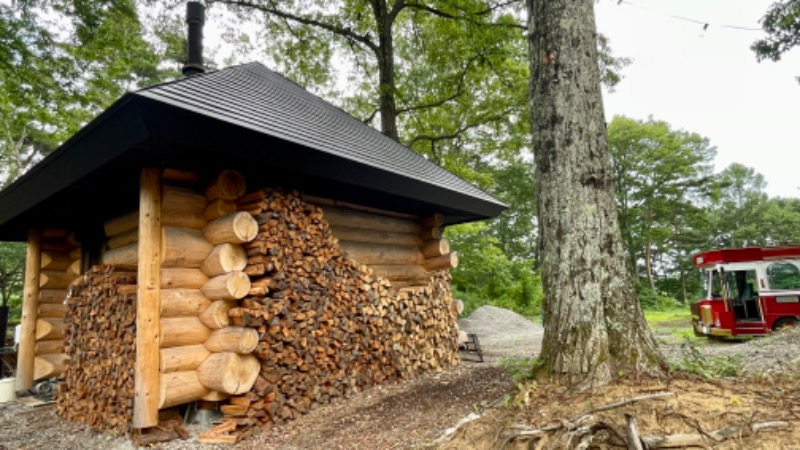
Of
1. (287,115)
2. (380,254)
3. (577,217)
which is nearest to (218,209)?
(287,115)

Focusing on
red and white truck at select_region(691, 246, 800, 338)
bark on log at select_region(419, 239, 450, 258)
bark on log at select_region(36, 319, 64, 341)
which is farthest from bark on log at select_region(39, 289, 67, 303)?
red and white truck at select_region(691, 246, 800, 338)

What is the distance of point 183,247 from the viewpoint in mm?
4156

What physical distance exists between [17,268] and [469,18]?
18664 mm

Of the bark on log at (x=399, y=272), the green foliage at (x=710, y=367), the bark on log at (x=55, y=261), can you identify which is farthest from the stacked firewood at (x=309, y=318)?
the bark on log at (x=55, y=261)

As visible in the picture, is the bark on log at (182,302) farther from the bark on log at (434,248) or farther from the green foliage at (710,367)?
the green foliage at (710,367)

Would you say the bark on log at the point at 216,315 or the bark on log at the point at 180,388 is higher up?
the bark on log at the point at 216,315

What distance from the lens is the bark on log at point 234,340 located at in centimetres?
397

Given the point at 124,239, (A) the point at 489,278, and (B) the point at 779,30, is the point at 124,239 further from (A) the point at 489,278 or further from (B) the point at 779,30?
→ (A) the point at 489,278

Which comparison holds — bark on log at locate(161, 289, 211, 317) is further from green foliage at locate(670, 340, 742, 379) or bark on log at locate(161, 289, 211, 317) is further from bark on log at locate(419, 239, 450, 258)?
green foliage at locate(670, 340, 742, 379)

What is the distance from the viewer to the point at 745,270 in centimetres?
988

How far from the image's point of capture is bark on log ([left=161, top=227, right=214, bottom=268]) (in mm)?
4043

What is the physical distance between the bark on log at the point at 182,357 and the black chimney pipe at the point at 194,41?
3.70 meters

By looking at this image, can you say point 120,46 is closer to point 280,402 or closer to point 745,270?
point 280,402

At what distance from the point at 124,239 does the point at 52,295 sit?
331cm
